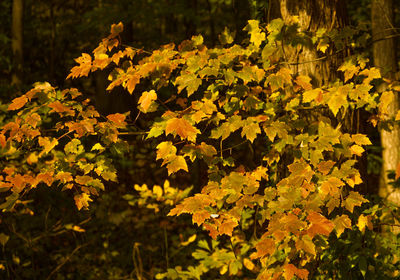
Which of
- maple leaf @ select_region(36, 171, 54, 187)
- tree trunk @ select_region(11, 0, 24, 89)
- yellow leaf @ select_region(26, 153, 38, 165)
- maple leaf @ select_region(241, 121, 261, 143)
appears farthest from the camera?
tree trunk @ select_region(11, 0, 24, 89)

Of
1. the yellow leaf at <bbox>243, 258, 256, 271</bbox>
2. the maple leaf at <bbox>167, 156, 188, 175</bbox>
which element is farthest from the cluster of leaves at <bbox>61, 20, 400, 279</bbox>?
the yellow leaf at <bbox>243, 258, 256, 271</bbox>

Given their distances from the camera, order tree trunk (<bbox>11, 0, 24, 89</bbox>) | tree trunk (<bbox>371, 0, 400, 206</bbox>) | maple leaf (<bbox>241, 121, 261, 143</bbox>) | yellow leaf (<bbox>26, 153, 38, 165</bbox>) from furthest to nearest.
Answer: tree trunk (<bbox>11, 0, 24, 89</bbox>) → tree trunk (<bbox>371, 0, 400, 206</bbox>) → yellow leaf (<bbox>26, 153, 38, 165</bbox>) → maple leaf (<bbox>241, 121, 261, 143</bbox>)

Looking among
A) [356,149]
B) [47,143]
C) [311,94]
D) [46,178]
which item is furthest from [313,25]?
[46,178]

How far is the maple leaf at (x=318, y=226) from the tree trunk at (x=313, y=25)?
148 cm

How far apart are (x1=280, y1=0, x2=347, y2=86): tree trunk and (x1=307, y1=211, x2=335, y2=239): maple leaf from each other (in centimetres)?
148

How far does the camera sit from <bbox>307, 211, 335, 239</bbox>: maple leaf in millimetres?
2336

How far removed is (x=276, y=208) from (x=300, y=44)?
1.45m

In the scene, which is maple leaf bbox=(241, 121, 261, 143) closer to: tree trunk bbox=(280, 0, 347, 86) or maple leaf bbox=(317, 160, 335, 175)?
maple leaf bbox=(317, 160, 335, 175)

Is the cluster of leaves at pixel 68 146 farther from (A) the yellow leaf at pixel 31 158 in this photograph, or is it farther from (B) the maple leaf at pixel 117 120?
(A) the yellow leaf at pixel 31 158

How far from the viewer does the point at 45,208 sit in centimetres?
711

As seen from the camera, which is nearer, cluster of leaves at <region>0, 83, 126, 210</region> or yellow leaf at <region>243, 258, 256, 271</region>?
cluster of leaves at <region>0, 83, 126, 210</region>

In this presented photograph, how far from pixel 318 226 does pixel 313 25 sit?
6.05 feet

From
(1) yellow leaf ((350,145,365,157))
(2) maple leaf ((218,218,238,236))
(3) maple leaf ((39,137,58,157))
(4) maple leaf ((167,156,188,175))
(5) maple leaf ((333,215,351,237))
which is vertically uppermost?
(3) maple leaf ((39,137,58,157))

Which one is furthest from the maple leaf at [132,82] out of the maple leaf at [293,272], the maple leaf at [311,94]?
the maple leaf at [293,272]
